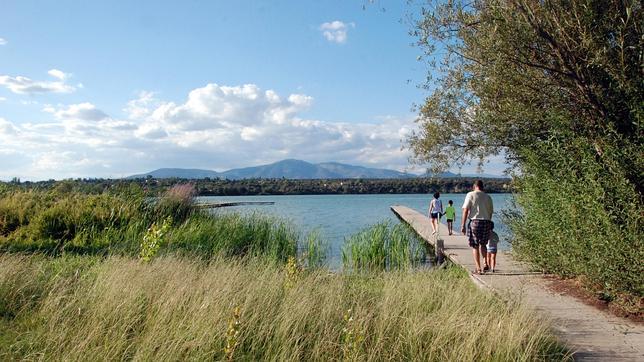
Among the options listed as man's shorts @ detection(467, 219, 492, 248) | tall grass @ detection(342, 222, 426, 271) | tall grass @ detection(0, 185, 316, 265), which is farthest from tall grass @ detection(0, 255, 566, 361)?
tall grass @ detection(342, 222, 426, 271)

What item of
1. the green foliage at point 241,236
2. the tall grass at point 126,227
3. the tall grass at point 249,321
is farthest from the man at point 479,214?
the green foliage at point 241,236

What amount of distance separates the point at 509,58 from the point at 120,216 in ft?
37.5

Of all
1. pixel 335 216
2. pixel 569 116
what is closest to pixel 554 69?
pixel 569 116

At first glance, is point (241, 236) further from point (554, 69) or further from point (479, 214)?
point (554, 69)

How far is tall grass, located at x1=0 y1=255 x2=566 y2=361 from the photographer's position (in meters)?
4.60

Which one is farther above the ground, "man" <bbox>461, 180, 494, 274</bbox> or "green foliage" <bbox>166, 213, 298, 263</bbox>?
"man" <bbox>461, 180, 494, 274</bbox>

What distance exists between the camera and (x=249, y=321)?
510 cm

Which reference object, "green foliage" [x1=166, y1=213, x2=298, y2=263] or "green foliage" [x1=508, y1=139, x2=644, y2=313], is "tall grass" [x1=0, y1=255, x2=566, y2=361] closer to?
"green foliage" [x1=508, y1=139, x2=644, y2=313]

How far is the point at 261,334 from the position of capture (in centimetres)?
498

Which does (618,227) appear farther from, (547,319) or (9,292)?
(9,292)

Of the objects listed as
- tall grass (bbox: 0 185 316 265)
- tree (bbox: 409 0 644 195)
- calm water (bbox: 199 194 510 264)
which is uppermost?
tree (bbox: 409 0 644 195)

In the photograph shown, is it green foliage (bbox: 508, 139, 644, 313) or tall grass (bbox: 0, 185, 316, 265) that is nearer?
green foliage (bbox: 508, 139, 644, 313)

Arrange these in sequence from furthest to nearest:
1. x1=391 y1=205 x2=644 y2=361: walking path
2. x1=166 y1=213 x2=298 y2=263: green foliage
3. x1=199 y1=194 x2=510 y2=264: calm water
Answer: x1=199 y1=194 x2=510 y2=264: calm water < x1=166 y1=213 x2=298 y2=263: green foliage < x1=391 y1=205 x2=644 y2=361: walking path

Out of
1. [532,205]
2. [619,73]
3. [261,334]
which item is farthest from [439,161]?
[261,334]
